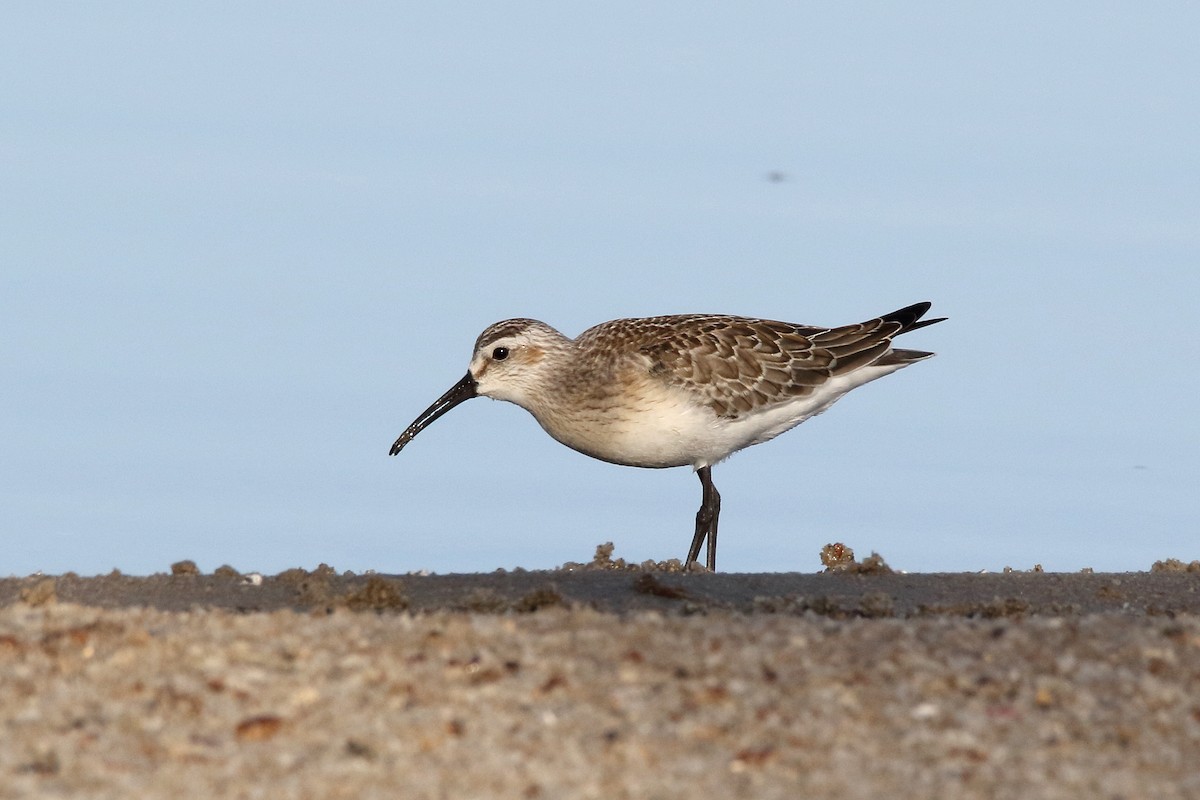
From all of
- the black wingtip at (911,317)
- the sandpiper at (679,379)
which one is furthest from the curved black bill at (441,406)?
the black wingtip at (911,317)

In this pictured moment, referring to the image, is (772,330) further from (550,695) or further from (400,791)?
(400,791)

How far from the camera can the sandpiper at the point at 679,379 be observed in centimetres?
1359

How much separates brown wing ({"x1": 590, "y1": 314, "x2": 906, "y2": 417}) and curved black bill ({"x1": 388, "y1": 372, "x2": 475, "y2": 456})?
118 centimetres

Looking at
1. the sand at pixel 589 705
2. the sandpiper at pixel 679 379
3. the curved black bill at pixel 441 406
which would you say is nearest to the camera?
the sand at pixel 589 705

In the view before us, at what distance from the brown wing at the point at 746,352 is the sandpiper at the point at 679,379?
12 mm

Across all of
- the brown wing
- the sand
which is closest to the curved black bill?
the brown wing

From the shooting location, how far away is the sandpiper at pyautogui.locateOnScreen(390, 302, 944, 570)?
535 inches

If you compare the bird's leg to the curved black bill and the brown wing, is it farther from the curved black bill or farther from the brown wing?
the curved black bill

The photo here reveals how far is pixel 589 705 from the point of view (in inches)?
274

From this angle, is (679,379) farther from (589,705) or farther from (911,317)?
(589,705)

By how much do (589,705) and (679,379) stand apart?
6875 mm

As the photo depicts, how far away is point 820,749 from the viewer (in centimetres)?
659

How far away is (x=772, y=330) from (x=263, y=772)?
9.16m

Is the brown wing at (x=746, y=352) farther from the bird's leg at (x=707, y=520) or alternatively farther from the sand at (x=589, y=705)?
the sand at (x=589, y=705)
